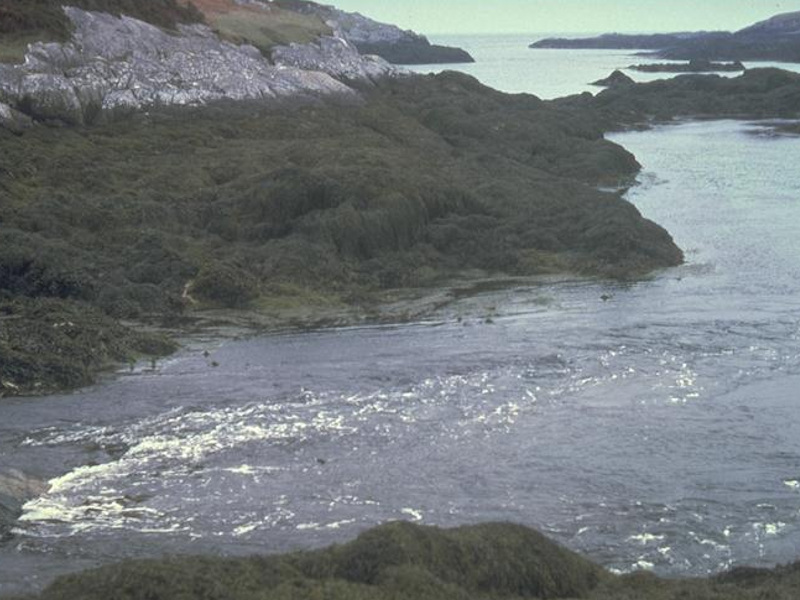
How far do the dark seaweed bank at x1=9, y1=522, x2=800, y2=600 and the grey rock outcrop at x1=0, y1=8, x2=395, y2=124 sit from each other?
23761 mm

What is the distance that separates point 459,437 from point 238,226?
39.3 feet

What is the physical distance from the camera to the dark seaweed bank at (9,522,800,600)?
29.5 feet

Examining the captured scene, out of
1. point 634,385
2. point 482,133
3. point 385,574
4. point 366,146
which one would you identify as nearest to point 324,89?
point 482,133

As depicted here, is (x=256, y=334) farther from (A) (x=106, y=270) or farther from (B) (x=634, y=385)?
(B) (x=634, y=385)

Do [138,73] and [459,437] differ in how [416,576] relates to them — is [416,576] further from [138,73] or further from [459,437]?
[138,73]

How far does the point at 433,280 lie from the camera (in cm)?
2553

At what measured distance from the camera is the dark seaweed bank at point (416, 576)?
8977 millimetres

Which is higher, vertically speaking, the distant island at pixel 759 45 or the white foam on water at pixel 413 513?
the distant island at pixel 759 45

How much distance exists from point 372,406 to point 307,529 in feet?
14.9

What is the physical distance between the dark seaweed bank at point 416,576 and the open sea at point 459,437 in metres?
1.42

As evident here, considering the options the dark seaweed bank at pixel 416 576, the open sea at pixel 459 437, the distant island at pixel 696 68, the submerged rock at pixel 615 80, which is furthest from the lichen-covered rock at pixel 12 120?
the distant island at pixel 696 68

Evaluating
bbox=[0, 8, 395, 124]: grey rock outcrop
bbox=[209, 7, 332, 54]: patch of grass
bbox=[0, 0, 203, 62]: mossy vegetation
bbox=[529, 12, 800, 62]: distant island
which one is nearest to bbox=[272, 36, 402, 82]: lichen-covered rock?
bbox=[0, 8, 395, 124]: grey rock outcrop

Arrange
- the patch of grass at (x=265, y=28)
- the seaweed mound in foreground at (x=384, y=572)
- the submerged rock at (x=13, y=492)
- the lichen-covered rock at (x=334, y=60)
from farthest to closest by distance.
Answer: the patch of grass at (x=265, y=28), the lichen-covered rock at (x=334, y=60), the submerged rock at (x=13, y=492), the seaweed mound in foreground at (x=384, y=572)

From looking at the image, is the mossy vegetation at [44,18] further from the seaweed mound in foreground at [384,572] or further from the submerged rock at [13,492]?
the seaweed mound in foreground at [384,572]
